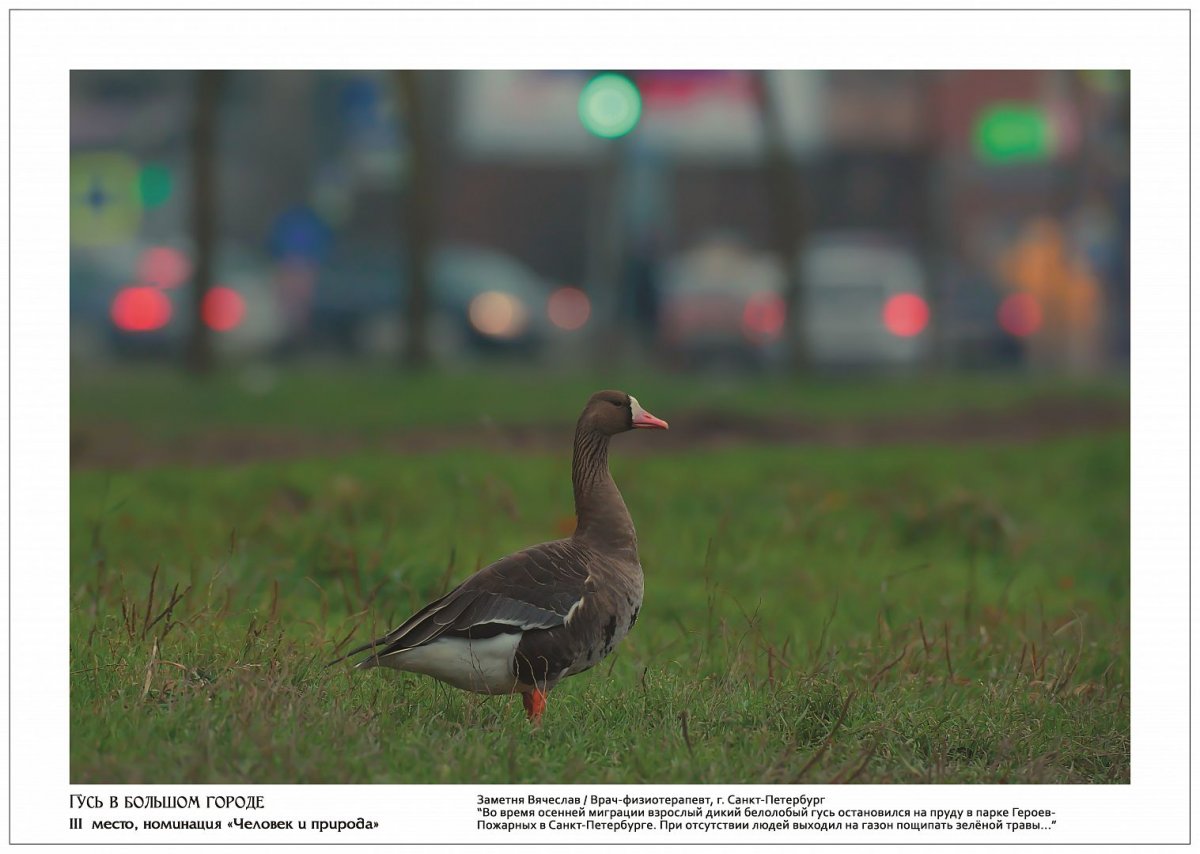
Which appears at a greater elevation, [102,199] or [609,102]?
[609,102]

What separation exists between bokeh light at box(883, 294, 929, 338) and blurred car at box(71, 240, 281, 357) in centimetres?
1113

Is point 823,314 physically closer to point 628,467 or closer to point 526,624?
point 628,467

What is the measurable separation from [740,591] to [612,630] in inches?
130

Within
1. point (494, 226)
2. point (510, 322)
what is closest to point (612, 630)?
point (510, 322)

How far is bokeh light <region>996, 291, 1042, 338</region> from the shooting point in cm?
2911

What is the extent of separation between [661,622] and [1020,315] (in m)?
Answer: 23.5

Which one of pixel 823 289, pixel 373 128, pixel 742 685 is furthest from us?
pixel 373 128

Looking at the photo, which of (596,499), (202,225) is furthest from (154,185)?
(596,499)

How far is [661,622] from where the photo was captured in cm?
816

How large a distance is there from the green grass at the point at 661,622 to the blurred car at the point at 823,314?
34.9ft

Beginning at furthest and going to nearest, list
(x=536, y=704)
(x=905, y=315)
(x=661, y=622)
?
(x=905, y=315) → (x=661, y=622) → (x=536, y=704)

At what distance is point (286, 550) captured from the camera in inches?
327

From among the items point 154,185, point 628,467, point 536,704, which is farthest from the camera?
point 154,185
